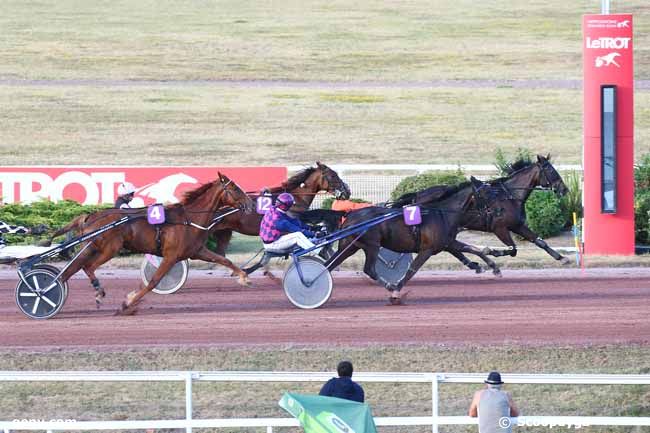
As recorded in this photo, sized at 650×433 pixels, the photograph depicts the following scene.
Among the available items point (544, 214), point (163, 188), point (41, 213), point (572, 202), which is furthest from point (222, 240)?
point (572, 202)

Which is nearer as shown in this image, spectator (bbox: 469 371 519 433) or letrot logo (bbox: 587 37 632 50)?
spectator (bbox: 469 371 519 433)

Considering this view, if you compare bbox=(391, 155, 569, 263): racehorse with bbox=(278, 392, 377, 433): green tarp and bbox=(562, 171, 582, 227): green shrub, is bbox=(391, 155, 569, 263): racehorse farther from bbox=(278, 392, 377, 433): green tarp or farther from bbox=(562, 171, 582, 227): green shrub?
bbox=(278, 392, 377, 433): green tarp

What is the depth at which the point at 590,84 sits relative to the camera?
63.1 ft

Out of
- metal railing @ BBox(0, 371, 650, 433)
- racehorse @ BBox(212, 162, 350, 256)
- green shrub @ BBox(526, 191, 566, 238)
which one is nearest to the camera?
metal railing @ BBox(0, 371, 650, 433)

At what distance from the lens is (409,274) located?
15.0 m

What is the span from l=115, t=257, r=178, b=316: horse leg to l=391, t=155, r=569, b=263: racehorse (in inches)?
111

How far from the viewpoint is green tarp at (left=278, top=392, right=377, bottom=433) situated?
8.30m

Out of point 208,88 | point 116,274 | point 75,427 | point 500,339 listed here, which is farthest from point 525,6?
point 75,427

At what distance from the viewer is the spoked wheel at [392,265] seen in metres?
16.3

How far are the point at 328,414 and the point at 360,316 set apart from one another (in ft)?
20.0

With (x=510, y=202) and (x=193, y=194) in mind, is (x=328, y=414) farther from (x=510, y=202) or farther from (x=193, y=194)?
(x=510, y=202)

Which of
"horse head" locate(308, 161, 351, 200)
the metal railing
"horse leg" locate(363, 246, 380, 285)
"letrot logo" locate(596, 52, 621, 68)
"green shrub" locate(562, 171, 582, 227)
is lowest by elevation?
the metal railing

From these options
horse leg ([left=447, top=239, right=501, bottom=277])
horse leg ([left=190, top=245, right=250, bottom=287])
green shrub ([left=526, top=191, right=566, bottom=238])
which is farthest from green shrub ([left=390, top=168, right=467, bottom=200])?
horse leg ([left=190, top=245, right=250, bottom=287])

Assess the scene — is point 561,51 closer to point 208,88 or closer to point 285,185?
point 208,88
